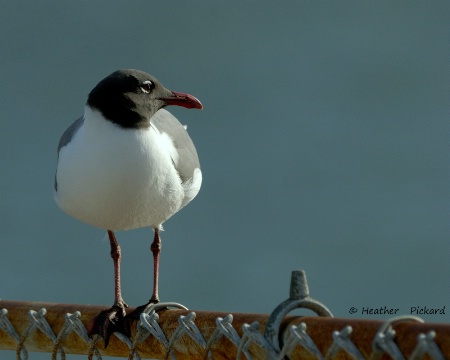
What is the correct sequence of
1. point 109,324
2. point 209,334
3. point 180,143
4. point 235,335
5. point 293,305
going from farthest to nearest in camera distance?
point 180,143 < point 109,324 < point 209,334 < point 235,335 < point 293,305

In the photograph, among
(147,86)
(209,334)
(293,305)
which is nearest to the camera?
(293,305)

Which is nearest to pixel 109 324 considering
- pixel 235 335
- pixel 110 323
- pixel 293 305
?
pixel 110 323

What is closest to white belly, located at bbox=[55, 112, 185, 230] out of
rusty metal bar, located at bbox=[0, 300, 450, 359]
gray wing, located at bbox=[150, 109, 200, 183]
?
gray wing, located at bbox=[150, 109, 200, 183]

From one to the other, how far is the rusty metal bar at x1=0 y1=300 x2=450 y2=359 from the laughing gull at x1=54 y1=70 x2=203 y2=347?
488 mm

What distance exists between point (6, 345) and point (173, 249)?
1109 cm

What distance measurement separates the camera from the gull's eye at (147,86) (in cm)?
406

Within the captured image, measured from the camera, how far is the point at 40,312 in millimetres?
3068

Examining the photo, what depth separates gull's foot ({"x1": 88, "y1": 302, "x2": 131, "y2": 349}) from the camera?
303 cm

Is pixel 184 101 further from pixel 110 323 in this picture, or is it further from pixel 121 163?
pixel 110 323

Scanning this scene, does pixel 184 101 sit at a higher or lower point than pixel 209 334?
higher

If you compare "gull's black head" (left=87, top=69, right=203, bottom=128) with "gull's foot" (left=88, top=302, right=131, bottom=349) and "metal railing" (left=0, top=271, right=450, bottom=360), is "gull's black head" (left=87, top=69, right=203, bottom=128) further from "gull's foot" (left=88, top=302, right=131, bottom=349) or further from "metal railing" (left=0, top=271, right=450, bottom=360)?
"metal railing" (left=0, top=271, right=450, bottom=360)

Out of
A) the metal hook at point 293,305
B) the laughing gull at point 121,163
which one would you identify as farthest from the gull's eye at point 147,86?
the metal hook at point 293,305

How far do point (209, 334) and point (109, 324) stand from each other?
742 millimetres

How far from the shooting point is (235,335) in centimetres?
239
